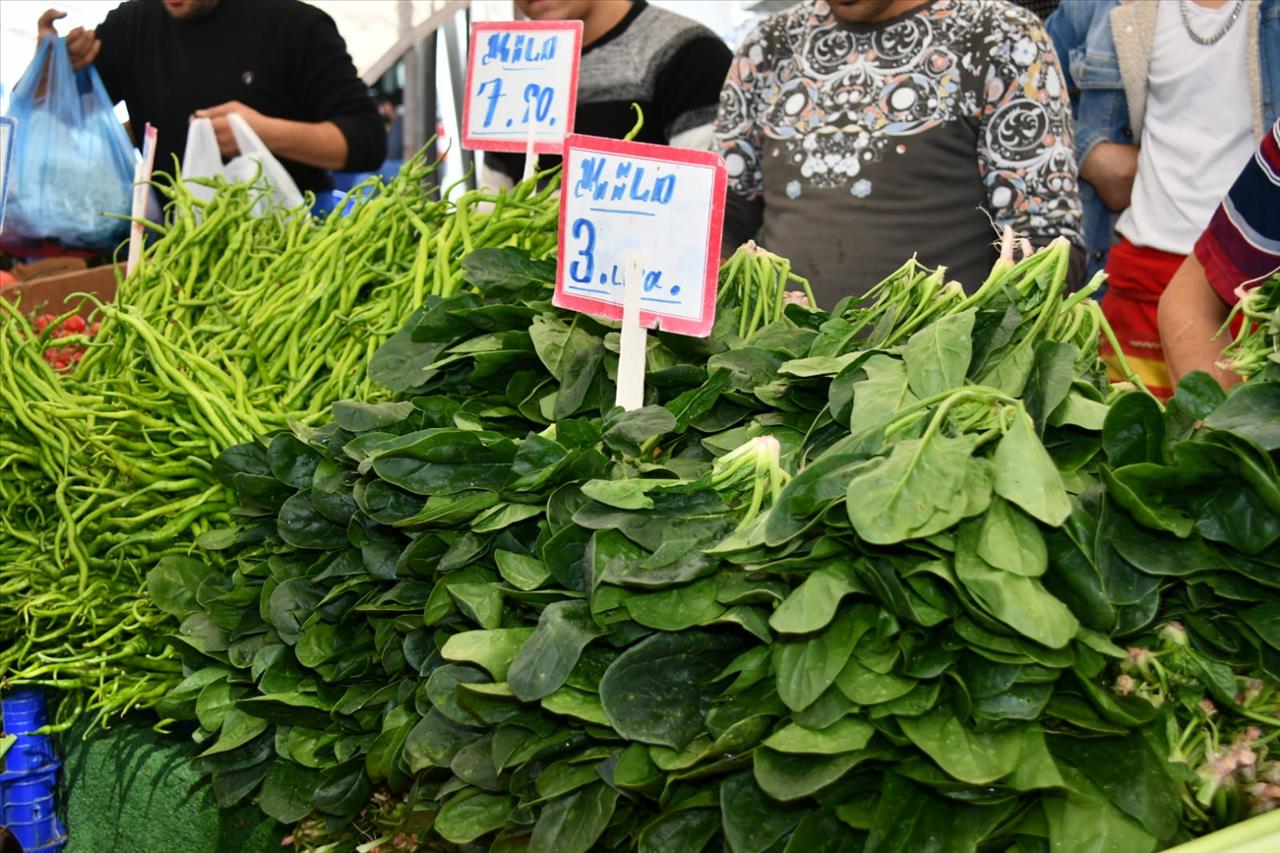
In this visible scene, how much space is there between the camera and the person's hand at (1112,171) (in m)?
2.27

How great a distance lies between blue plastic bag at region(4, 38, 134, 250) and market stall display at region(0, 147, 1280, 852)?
1.62 m

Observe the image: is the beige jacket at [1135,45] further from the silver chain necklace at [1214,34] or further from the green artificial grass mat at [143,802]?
the green artificial grass mat at [143,802]

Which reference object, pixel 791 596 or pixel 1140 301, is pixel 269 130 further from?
pixel 791 596

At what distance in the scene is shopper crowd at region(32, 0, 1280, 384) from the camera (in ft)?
5.87

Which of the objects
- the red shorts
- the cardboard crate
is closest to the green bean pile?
the cardboard crate

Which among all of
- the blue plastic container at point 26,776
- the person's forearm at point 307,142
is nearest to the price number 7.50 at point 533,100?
the blue plastic container at point 26,776

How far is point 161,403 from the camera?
135cm

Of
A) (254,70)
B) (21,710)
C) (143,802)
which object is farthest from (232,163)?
(143,802)

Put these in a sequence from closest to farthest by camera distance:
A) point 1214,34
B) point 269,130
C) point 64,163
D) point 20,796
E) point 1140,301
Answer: point 20,796 → point 1214,34 → point 1140,301 → point 269,130 → point 64,163

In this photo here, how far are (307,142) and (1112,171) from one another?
5.68ft

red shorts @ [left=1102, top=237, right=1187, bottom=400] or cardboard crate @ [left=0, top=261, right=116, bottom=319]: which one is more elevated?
red shorts @ [left=1102, top=237, right=1187, bottom=400]

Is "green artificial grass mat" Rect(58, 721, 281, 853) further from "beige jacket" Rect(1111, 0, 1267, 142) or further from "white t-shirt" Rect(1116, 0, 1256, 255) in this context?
"beige jacket" Rect(1111, 0, 1267, 142)

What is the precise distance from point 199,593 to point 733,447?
22.5 inches

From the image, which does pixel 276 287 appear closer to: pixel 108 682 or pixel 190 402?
pixel 190 402
